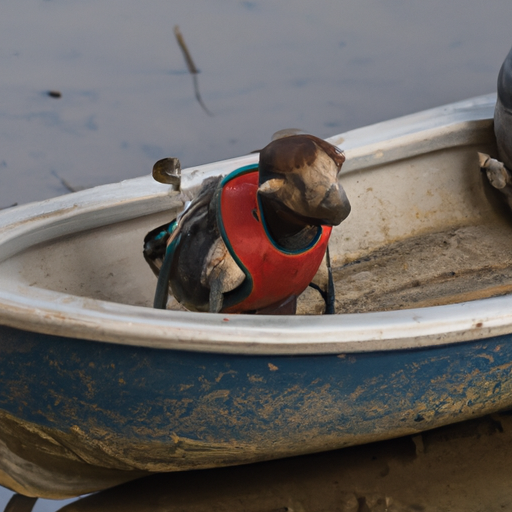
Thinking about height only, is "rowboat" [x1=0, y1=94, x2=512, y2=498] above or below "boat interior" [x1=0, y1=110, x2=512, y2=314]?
above

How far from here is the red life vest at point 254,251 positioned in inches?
46.9

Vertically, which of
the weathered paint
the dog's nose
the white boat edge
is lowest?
the weathered paint

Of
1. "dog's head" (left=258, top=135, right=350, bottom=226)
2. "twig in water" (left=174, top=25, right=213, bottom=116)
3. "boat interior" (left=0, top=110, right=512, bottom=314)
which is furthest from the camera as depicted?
"twig in water" (left=174, top=25, right=213, bottom=116)

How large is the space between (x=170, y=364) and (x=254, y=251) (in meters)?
0.21

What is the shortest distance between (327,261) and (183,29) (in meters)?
2.07

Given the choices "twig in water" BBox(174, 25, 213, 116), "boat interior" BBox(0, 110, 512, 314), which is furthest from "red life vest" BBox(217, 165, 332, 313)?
"twig in water" BBox(174, 25, 213, 116)

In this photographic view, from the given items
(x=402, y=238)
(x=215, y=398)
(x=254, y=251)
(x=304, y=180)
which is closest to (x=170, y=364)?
(x=215, y=398)

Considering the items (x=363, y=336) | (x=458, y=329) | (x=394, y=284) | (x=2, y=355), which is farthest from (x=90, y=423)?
(x=394, y=284)

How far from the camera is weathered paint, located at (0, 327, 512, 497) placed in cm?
120

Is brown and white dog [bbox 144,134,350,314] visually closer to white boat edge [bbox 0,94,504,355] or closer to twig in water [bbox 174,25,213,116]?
white boat edge [bbox 0,94,504,355]

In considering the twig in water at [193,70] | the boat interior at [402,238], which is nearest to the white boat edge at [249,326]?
the boat interior at [402,238]

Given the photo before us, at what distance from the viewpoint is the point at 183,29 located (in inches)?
126

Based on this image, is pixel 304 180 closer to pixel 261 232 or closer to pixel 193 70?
pixel 261 232

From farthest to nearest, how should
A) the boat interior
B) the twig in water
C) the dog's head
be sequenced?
the twig in water < the boat interior < the dog's head
